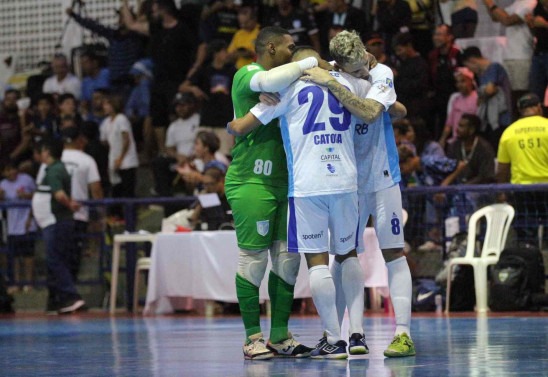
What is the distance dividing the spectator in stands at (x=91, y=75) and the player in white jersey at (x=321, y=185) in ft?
42.8

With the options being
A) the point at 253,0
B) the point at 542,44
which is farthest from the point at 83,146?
the point at 542,44

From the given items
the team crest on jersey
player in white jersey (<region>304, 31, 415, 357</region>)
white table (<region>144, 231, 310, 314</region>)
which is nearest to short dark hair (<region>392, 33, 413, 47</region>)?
white table (<region>144, 231, 310, 314</region>)

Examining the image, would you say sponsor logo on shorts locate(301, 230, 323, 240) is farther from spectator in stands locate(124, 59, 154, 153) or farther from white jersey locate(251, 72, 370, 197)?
spectator in stands locate(124, 59, 154, 153)

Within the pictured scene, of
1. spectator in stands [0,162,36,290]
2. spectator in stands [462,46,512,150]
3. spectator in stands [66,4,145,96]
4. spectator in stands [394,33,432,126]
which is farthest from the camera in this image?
spectator in stands [66,4,145,96]

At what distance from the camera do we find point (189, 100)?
57.2 feet

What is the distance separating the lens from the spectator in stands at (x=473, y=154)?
14508mm

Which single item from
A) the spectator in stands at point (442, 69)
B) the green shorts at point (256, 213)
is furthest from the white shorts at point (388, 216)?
the spectator in stands at point (442, 69)

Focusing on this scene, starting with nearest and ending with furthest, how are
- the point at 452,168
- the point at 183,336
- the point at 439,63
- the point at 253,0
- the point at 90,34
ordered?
1. the point at 183,336
2. the point at 452,168
3. the point at 439,63
4. the point at 253,0
5. the point at 90,34

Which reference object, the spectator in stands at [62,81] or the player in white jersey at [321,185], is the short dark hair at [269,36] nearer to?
the player in white jersey at [321,185]

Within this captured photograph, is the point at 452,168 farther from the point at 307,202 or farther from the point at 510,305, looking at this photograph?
the point at 307,202

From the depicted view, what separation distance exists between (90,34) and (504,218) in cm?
1153

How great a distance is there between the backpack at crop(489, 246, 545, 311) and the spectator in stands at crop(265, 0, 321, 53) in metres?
5.21

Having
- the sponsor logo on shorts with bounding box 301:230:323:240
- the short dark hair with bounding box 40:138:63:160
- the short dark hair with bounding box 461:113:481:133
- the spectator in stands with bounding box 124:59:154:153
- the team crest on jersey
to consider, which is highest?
the spectator in stands with bounding box 124:59:154:153

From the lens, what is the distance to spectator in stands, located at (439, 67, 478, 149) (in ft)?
50.9
